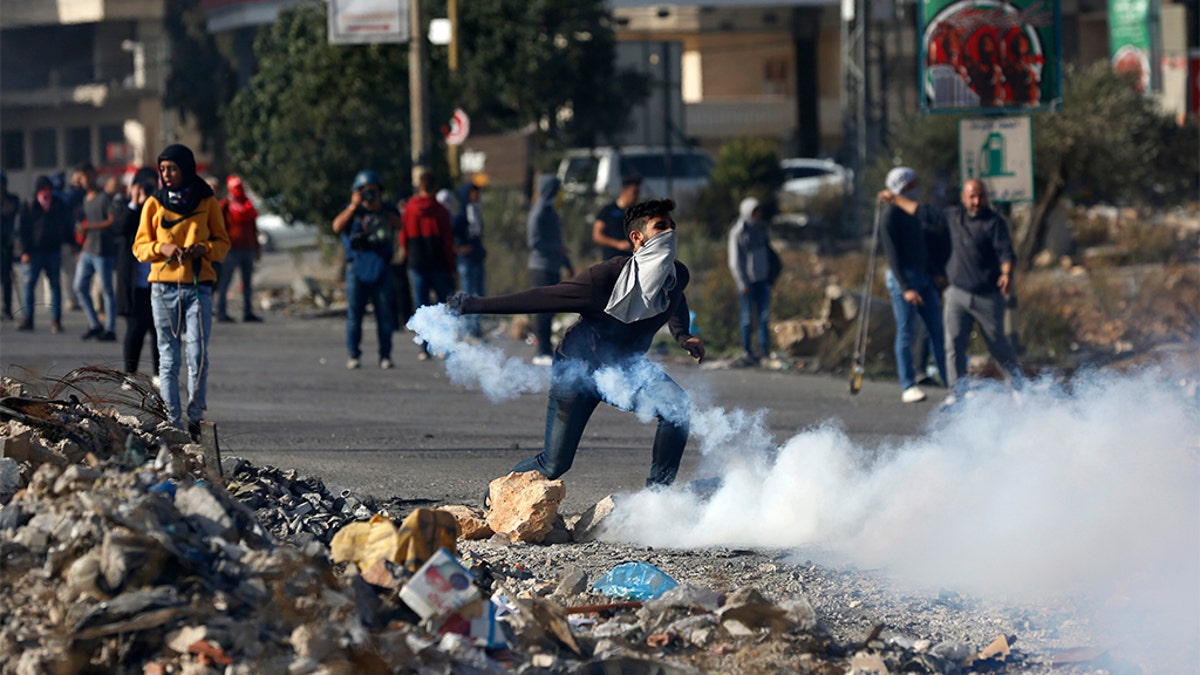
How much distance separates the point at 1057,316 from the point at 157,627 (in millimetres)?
13324

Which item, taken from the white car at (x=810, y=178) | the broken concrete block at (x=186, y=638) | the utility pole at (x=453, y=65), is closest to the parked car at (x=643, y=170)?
the white car at (x=810, y=178)

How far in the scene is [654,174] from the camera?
32656 millimetres

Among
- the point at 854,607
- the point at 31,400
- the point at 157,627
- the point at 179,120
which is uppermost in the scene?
the point at 179,120

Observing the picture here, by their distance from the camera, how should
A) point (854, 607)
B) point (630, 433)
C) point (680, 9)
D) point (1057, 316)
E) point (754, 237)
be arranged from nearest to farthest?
1. point (854, 607)
2. point (630, 433)
3. point (754, 237)
4. point (1057, 316)
5. point (680, 9)

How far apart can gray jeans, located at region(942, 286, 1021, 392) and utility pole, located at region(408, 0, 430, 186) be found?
931cm

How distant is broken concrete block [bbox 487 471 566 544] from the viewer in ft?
22.2

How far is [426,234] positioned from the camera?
1377 centimetres

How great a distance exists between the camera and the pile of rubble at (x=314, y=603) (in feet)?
14.4

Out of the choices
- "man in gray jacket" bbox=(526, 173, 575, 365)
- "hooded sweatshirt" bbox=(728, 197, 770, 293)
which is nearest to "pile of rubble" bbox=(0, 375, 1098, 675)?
"man in gray jacket" bbox=(526, 173, 575, 365)

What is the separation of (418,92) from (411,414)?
27.9 feet

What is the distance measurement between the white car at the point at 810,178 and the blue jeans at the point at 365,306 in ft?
68.3

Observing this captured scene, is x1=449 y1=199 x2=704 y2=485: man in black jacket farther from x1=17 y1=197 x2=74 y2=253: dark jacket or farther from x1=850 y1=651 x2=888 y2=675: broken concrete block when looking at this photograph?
x1=17 y1=197 x2=74 y2=253: dark jacket

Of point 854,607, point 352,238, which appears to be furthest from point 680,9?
point 854,607

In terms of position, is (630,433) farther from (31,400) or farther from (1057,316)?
(1057,316)
